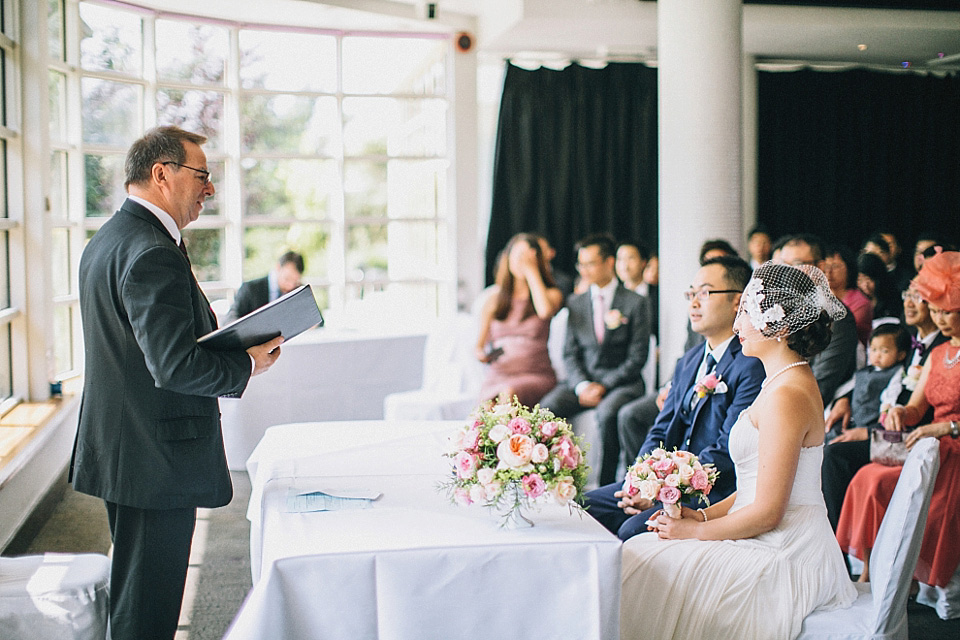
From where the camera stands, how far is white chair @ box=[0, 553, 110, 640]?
250cm

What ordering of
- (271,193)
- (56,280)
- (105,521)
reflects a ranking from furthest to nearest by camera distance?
(271,193)
(56,280)
(105,521)

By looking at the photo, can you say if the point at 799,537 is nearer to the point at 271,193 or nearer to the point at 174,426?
the point at 174,426

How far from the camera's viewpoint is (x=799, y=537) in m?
2.48

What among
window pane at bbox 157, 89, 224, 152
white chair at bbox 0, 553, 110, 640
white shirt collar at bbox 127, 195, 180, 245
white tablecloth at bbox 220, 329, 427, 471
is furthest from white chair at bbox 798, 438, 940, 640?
window pane at bbox 157, 89, 224, 152

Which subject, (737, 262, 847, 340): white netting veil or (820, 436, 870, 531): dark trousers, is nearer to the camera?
(737, 262, 847, 340): white netting veil

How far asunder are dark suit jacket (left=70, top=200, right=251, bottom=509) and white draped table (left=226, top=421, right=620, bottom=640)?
328mm

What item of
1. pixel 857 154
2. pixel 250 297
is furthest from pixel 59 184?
pixel 857 154

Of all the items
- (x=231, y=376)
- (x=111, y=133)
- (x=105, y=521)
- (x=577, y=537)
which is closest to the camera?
(x=577, y=537)

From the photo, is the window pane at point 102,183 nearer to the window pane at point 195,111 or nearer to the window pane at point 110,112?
the window pane at point 110,112

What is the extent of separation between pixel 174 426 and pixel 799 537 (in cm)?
169

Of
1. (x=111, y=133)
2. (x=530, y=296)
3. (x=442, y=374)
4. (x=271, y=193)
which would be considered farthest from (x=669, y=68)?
(x=111, y=133)

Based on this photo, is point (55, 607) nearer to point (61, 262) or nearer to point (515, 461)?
point (515, 461)

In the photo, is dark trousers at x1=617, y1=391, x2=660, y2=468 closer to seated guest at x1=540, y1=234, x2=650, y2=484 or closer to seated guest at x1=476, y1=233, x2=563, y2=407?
seated guest at x1=540, y1=234, x2=650, y2=484

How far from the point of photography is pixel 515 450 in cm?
222
